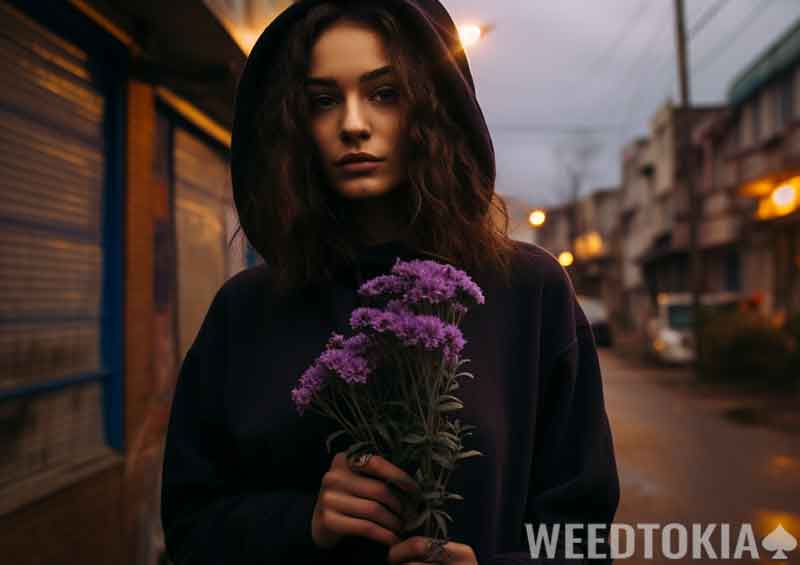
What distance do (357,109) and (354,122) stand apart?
3 cm

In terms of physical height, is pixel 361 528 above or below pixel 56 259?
below

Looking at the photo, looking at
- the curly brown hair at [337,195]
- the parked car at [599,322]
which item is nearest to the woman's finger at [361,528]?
the curly brown hair at [337,195]

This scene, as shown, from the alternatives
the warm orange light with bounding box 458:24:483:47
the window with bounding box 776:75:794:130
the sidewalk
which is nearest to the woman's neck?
the warm orange light with bounding box 458:24:483:47

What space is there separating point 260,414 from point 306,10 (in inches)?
36.5

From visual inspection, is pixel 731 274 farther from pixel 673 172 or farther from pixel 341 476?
pixel 341 476

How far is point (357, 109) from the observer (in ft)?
5.41

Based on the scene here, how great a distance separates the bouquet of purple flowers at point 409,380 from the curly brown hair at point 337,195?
416 mm

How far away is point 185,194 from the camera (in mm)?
6824

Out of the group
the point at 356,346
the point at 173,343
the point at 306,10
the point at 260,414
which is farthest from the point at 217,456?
the point at 173,343

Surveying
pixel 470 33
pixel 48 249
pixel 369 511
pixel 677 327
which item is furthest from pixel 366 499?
pixel 677 327

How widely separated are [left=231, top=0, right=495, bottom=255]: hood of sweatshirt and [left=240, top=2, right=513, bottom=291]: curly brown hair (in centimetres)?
2

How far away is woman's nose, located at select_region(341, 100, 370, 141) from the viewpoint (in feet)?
5.36

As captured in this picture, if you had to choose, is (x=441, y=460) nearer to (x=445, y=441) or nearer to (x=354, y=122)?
(x=445, y=441)

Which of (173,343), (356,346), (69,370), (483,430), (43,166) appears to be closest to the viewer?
(356,346)
